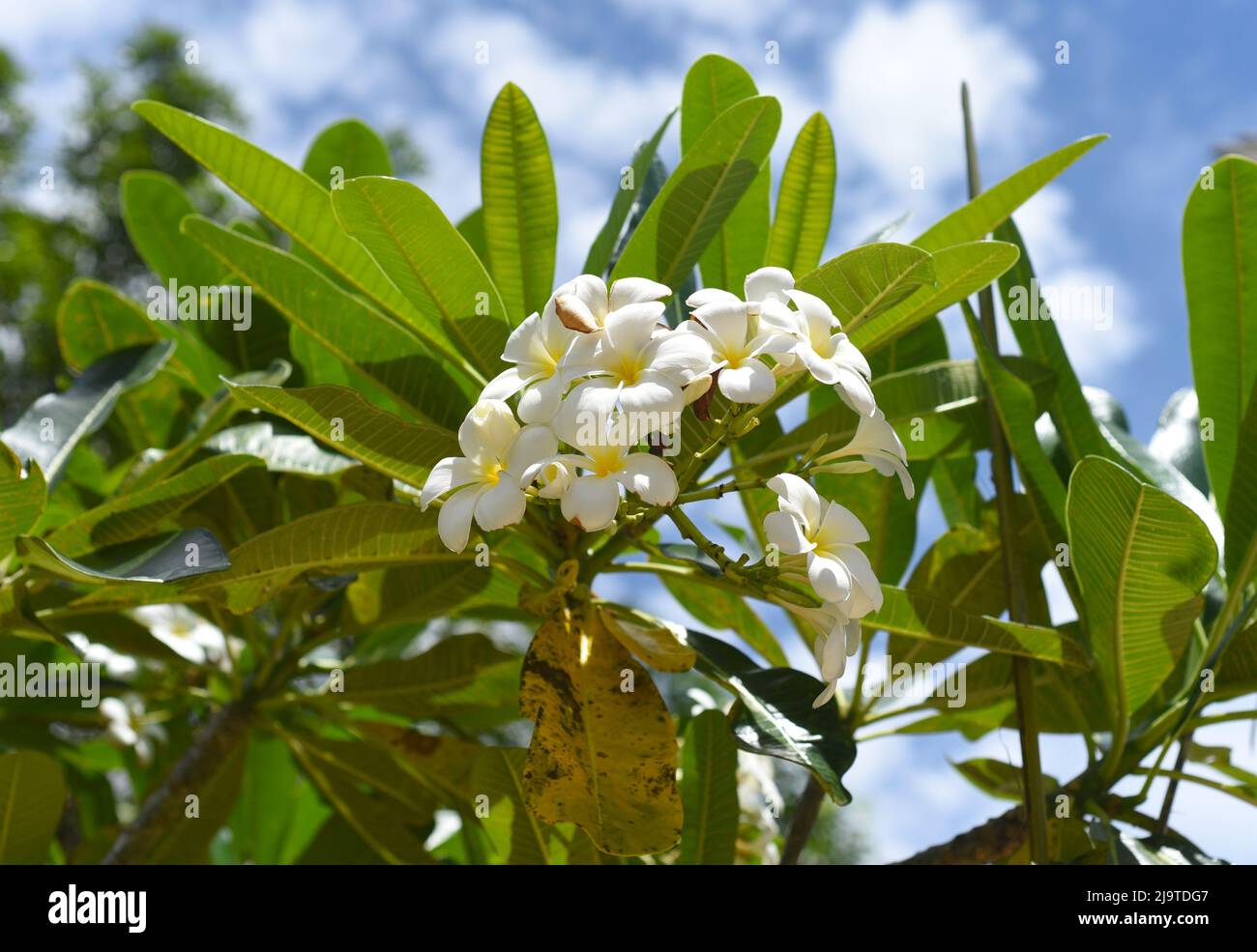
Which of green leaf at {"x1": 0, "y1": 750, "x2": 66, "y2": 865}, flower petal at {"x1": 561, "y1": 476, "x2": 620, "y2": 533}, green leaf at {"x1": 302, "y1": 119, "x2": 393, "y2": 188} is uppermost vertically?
green leaf at {"x1": 302, "y1": 119, "x2": 393, "y2": 188}

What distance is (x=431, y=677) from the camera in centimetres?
171

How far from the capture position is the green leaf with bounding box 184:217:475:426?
4.29 ft

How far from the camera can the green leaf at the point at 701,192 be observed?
1.21m

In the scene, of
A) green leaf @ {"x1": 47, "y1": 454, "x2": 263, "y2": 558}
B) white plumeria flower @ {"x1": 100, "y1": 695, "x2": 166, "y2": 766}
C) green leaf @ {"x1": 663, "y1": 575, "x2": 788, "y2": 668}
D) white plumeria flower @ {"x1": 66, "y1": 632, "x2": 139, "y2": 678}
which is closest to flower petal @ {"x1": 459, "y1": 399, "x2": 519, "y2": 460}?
green leaf @ {"x1": 47, "y1": 454, "x2": 263, "y2": 558}

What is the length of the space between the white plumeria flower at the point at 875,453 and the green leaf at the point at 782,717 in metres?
0.26

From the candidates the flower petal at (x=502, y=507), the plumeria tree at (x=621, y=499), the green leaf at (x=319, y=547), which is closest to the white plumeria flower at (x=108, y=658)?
the plumeria tree at (x=621, y=499)

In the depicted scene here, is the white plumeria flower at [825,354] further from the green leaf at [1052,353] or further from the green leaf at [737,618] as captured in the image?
the green leaf at [737,618]

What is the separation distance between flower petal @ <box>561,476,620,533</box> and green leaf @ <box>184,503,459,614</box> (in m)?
0.37

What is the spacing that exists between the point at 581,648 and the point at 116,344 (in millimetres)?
1131

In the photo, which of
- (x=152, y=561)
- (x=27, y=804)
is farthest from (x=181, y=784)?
(x=152, y=561)

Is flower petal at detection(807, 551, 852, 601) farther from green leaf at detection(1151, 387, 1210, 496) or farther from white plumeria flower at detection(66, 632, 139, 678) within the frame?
white plumeria flower at detection(66, 632, 139, 678)

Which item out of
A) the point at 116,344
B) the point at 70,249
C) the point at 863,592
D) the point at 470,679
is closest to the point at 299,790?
the point at 470,679

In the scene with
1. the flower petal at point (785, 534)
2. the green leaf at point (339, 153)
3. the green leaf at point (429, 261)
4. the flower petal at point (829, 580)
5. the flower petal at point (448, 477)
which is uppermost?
the green leaf at point (339, 153)

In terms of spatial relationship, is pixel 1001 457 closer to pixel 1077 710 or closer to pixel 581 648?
pixel 1077 710
